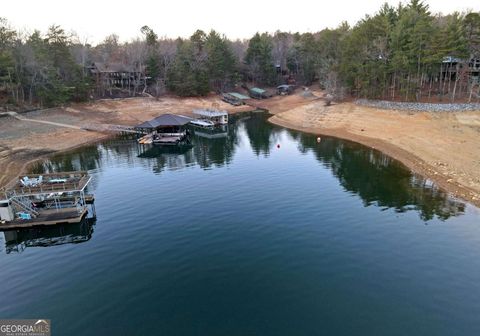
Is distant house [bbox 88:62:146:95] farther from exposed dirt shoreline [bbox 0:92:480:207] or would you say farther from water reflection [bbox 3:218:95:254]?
water reflection [bbox 3:218:95:254]

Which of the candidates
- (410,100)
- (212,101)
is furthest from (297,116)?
(212,101)

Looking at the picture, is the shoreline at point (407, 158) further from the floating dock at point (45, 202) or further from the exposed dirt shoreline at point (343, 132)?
the floating dock at point (45, 202)

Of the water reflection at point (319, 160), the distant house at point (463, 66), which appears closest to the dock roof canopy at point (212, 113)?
the water reflection at point (319, 160)

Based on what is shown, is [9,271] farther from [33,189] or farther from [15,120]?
[15,120]

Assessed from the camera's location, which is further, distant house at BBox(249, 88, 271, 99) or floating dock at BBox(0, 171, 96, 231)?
distant house at BBox(249, 88, 271, 99)

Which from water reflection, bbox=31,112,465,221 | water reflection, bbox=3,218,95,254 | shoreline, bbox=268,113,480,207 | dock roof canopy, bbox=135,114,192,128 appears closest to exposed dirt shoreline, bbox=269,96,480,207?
shoreline, bbox=268,113,480,207

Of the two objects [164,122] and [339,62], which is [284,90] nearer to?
[339,62]
